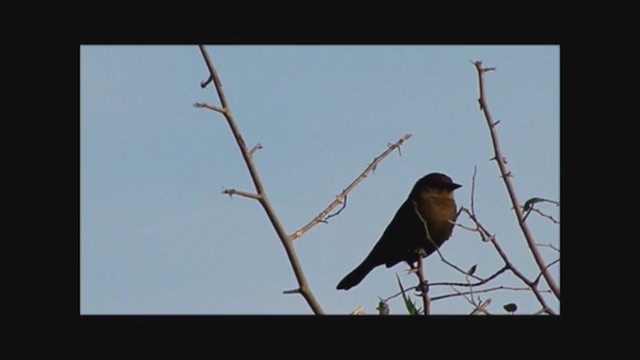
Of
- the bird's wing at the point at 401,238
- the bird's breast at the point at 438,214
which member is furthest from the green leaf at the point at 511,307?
the bird's wing at the point at 401,238

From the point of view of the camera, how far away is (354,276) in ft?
22.5

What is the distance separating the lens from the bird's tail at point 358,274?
680 centimetres

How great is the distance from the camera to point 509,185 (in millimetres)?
3203

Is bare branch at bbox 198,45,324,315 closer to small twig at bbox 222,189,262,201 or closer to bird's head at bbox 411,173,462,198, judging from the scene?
small twig at bbox 222,189,262,201

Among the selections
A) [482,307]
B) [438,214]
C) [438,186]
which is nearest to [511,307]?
[482,307]

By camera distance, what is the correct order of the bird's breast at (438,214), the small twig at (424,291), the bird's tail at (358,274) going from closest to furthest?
1. the small twig at (424,291)
2. the bird's breast at (438,214)
3. the bird's tail at (358,274)

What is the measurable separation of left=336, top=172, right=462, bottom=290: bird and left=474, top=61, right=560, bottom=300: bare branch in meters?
2.90

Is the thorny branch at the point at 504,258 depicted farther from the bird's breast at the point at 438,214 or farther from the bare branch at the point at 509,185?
the bird's breast at the point at 438,214

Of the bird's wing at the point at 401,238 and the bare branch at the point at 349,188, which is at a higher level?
the bird's wing at the point at 401,238

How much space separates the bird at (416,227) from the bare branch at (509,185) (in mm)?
2902

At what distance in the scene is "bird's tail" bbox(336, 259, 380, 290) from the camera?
6.80 meters
